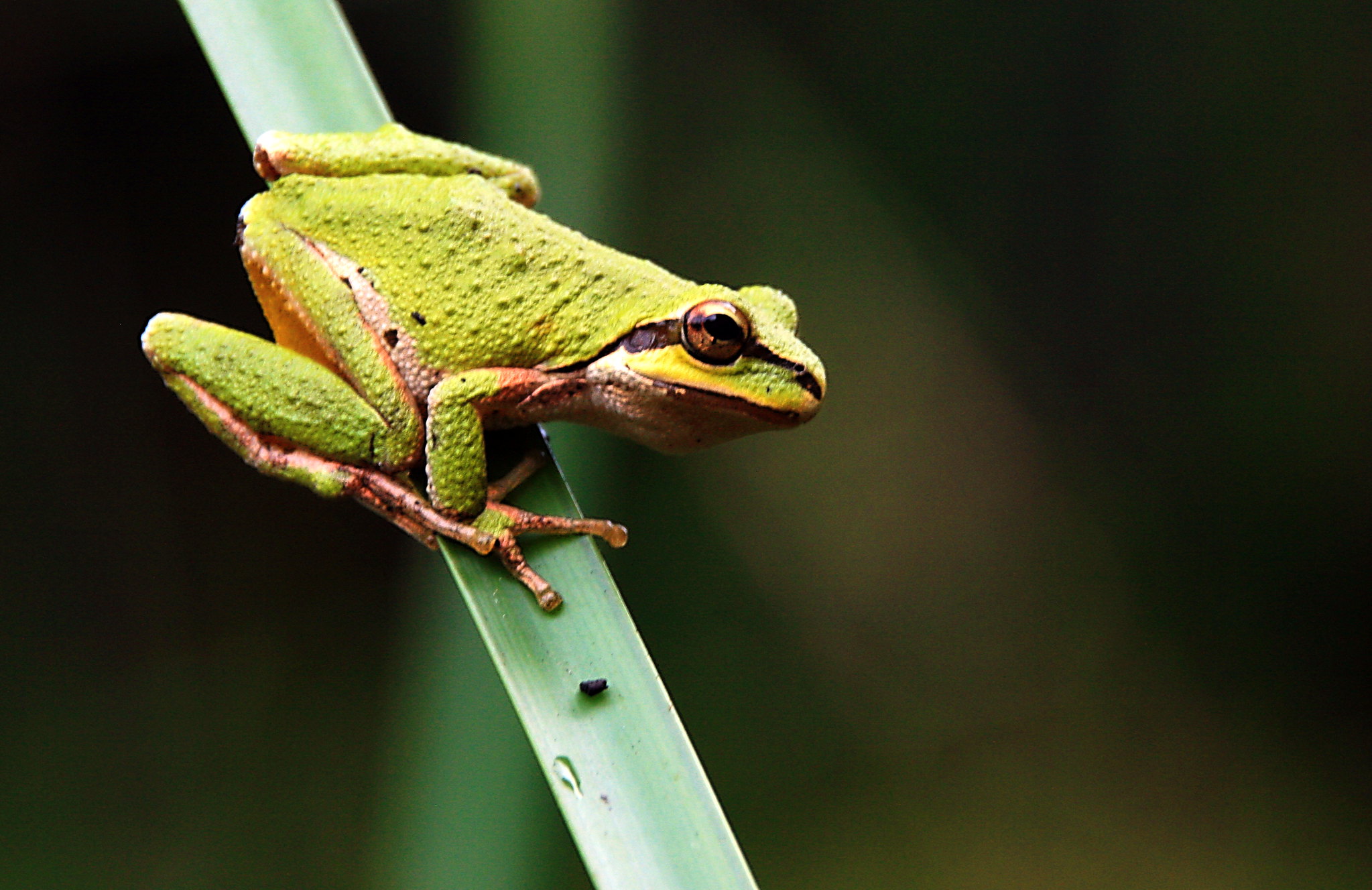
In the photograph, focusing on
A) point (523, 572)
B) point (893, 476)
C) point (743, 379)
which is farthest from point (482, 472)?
point (893, 476)

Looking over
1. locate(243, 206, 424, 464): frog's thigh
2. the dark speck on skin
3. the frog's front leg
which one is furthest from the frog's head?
the dark speck on skin

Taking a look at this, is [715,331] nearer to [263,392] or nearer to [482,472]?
[482,472]

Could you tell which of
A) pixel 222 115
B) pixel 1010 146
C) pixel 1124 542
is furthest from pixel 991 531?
pixel 222 115

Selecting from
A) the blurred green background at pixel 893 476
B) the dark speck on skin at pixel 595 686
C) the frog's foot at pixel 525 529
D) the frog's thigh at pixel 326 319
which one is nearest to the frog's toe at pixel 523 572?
the frog's foot at pixel 525 529

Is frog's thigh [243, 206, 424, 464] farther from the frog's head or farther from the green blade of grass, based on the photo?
the frog's head

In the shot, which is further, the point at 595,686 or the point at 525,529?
the point at 525,529

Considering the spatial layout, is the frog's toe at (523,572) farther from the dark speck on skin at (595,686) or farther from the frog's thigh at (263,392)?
the frog's thigh at (263,392)
